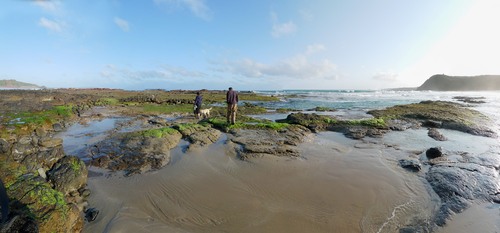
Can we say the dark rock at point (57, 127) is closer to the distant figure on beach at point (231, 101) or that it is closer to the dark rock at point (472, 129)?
the distant figure on beach at point (231, 101)

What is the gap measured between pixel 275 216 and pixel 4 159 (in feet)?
22.8

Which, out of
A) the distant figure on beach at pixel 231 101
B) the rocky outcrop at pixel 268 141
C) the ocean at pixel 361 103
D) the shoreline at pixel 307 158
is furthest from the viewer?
the ocean at pixel 361 103

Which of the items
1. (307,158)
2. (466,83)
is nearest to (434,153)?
(307,158)

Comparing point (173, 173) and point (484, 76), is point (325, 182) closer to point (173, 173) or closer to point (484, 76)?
point (173, 173)

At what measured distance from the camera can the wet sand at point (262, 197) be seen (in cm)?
495

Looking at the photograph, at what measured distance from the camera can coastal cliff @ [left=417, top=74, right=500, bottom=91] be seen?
405 ft

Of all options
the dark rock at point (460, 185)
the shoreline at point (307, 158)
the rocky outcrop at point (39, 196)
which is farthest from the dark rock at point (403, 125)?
the rocky outcrop at point (39, 196)

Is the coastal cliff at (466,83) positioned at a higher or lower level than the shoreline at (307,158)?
higher

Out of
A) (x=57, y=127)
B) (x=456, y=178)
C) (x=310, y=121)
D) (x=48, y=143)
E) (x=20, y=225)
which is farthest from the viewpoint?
(x=310, y=121)

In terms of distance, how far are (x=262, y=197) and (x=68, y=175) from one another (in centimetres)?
527

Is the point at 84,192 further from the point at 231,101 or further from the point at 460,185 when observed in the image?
the point at 460,185

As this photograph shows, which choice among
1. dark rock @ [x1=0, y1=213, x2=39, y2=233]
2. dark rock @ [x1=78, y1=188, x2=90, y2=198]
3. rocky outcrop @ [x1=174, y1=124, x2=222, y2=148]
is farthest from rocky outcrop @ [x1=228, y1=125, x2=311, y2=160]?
dark rock @ [x1=0, y1=213, x2=39, y2=233]

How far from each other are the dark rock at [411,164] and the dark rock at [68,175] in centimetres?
1050

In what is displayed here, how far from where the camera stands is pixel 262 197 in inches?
239
